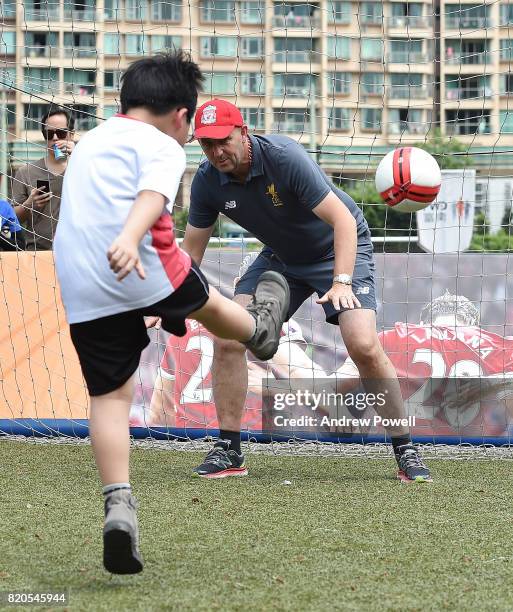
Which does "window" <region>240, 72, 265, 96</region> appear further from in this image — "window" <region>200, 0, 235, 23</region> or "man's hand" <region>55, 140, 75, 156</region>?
"man's hand" <region>55, 140, 75, 156</region>

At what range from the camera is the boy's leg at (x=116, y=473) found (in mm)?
3053

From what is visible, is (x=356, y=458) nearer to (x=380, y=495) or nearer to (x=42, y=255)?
(x=380, y=495)

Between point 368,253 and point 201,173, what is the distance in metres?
0.92

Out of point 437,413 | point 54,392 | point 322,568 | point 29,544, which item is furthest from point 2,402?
point 322,568

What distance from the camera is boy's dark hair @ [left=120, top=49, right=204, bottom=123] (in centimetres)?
336

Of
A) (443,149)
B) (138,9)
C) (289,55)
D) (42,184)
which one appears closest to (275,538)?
Result: (42,184)

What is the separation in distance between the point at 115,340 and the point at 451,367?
4.02m

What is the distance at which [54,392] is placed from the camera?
7219 millimetres

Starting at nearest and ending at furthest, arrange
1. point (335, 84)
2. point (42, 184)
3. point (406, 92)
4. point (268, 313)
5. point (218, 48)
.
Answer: point (268, 313), point (42, 184), point (335, 84), point (218, 48), point (406, 92)

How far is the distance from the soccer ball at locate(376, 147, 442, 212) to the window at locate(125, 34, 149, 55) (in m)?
3.19

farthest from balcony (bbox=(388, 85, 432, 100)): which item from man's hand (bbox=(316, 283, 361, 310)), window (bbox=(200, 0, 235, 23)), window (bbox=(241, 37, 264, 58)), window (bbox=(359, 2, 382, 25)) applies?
man's hand (bbox=(316, 283, 361, 310))

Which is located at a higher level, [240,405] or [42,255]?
[42,255]

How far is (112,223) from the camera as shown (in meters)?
3.20

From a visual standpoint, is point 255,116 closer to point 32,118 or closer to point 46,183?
point 32,118
